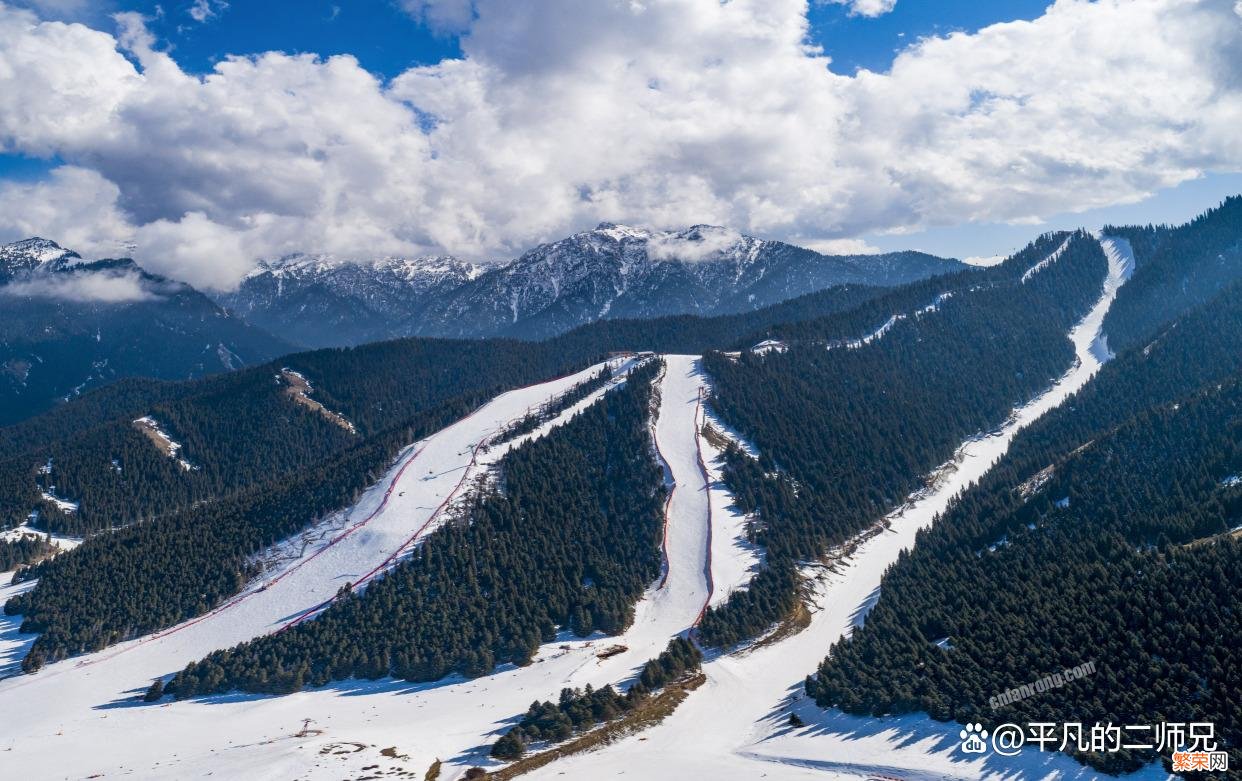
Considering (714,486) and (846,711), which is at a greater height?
(714,486)

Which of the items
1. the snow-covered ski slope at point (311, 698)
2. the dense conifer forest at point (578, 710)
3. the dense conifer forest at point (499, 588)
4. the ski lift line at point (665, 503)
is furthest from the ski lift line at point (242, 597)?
the dense conifer forest at point (578, 710)

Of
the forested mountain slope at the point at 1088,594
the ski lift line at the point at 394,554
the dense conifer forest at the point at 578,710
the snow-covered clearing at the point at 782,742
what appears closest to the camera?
the snow-covered clearing at the point at 782,742

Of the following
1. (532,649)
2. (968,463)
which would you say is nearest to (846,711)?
(532,649)

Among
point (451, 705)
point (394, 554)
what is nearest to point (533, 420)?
point (394, 554)

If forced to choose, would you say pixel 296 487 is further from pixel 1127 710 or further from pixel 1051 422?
pixel 1051 422

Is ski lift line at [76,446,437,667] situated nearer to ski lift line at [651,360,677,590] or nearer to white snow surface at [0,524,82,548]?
ski lift line at [651,360,677,590]

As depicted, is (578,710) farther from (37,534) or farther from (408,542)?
(37,534)

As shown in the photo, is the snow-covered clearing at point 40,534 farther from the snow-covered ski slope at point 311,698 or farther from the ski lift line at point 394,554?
the ski lift line at point 394,554
